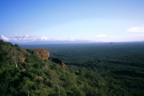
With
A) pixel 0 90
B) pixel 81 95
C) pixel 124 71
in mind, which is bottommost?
pixel 124 71

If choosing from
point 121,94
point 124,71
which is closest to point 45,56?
point 121,94

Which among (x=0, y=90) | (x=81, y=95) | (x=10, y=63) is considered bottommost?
(x=81, y=95)

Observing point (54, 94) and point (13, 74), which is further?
point (13, 74)

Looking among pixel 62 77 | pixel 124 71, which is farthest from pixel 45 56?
pixel 124 71

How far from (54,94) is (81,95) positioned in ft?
18.4

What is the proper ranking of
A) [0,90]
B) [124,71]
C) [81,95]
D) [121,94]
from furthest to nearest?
[124,71] → [121,94] → [81,95] → [0,90]

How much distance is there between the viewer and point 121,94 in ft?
141

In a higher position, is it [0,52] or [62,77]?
[0,52]

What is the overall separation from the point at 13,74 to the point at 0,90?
3.39 m

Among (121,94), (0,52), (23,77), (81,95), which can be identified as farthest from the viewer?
(121,94)

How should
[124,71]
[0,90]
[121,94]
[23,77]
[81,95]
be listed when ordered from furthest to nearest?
1. [124,71]
2. [121,94]
3. [81,95]
4. [23,77]
5. [0,90]

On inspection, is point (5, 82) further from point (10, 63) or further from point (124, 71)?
point (124, 71)

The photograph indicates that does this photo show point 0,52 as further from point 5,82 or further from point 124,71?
point 124,71

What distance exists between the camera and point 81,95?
25719 millimetres
